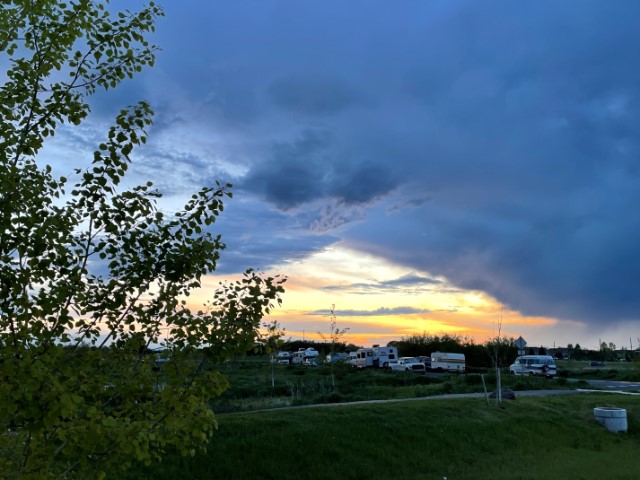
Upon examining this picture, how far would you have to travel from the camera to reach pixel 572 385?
40.0 meters

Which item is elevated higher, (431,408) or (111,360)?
(111,360)

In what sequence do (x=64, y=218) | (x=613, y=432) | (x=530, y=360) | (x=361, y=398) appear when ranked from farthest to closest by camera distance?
(x=530, y=360), (x=361, y=398), (x=613, y=432), (x=64, y=218)

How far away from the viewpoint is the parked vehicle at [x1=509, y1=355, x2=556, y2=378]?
5134 cm

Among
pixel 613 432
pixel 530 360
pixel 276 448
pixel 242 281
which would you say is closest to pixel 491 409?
pixel 613 432

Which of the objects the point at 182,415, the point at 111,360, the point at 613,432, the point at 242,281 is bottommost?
the point at 613,432

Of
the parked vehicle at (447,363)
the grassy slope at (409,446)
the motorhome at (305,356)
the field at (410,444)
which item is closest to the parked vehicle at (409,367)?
the parked vehicle at (447,363)

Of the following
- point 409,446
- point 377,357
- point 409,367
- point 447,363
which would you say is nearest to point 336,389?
point 409,446

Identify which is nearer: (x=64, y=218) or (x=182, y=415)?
(x=182, y=415)

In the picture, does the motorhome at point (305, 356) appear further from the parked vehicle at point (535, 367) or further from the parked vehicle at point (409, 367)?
the parked vehicle at point (535, 367)

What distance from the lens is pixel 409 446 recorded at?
16.2 m

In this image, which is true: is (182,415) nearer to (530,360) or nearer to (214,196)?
(214,196)

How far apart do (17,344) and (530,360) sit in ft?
178

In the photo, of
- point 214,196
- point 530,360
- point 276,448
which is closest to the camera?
point 214,196

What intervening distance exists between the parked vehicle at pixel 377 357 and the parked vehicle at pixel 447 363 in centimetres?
463
